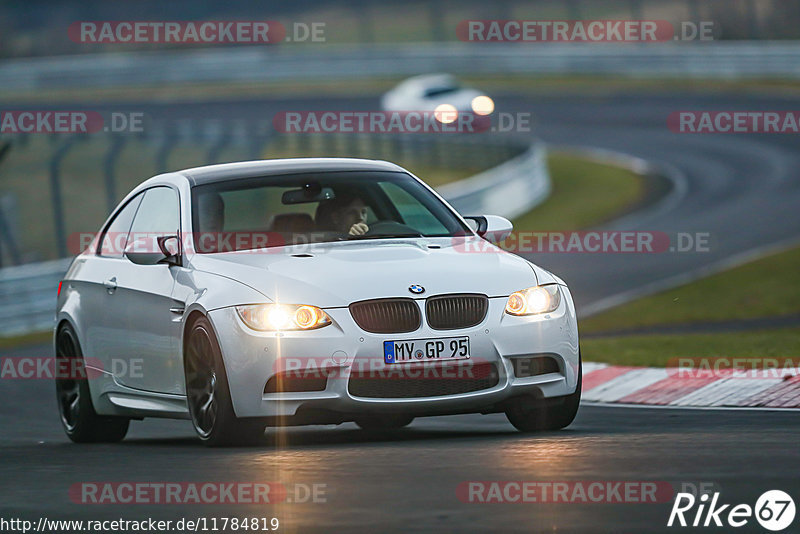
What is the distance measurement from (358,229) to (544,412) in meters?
1.51

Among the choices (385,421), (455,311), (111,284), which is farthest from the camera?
(111,284)

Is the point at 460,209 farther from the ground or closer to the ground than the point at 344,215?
closer to the ground

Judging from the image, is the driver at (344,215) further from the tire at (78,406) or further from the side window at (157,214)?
the tire at (78,406)

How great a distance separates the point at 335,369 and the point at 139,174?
1407 centimetres

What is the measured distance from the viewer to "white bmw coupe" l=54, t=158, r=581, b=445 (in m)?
8.08

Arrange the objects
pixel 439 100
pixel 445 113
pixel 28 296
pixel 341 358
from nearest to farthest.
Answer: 1. pixel 341 358
2. pixel 28 296
3. pixel 445 113
4. pixel 439 100

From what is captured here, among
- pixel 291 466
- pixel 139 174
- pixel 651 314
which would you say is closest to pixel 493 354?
pixel 291 466

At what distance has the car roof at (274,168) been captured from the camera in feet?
31.0

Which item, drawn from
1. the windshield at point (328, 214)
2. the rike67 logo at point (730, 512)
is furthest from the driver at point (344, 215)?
the rike67 logo at point (730, 512)

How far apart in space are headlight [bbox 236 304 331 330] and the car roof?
1.48 meters

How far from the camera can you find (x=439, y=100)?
46281 mm

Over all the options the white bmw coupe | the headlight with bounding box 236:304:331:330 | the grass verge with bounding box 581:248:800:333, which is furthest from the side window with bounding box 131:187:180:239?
the grass verge with bounding box 581:248:800:333

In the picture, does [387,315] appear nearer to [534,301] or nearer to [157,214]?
[534,301]

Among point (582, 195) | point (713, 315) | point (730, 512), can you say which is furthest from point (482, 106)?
point (730, 512)
